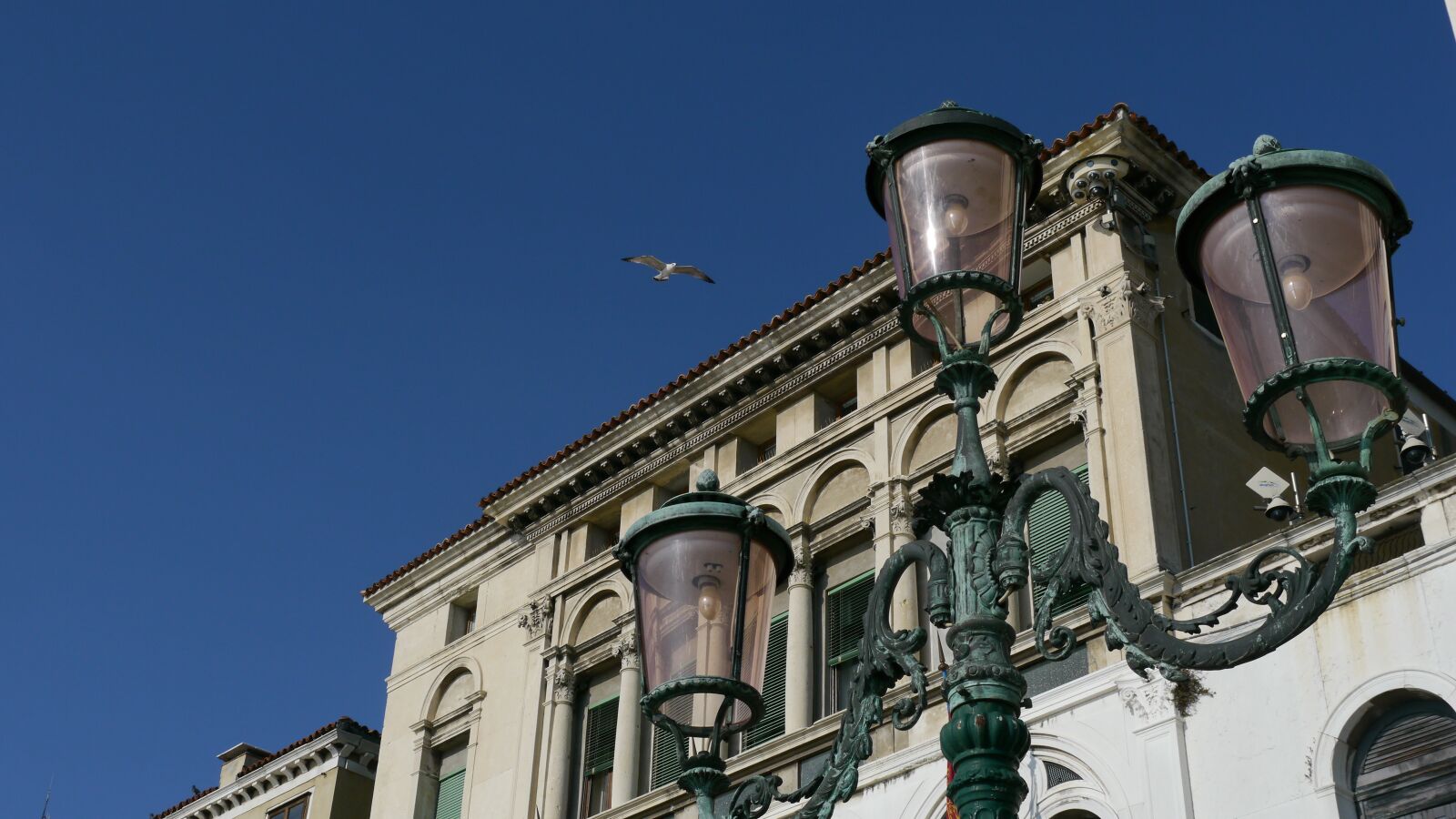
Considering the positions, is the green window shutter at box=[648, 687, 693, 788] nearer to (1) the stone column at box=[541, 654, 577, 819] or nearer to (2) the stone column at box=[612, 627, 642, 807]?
(2) the stone column at box=[612, 627, 642, 807]

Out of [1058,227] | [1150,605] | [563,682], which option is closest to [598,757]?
[563,682]

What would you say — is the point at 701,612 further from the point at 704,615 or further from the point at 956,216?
the point at 956,216

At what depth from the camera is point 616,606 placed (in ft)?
73.4

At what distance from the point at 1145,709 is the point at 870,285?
Result: 6964 mm

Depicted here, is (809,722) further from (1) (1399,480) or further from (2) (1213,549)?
(1) (1399,480)

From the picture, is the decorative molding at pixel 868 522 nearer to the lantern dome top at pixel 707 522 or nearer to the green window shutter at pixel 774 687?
the green window shutter at pixel 774 687

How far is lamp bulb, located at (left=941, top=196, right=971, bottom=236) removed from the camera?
7234 mm

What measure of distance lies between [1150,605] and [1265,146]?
1.79 m

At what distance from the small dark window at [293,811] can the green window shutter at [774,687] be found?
11.9 m

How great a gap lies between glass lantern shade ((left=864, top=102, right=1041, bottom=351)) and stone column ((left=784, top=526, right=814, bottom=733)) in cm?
1166

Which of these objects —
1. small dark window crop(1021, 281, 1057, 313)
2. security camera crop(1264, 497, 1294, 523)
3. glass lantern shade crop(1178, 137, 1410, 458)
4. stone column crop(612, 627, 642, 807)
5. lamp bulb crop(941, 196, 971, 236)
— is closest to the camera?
glass lantern shade crop(1178, 137, 1410, 458)

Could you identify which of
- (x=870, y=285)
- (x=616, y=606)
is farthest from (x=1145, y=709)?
(x=616, y=606)

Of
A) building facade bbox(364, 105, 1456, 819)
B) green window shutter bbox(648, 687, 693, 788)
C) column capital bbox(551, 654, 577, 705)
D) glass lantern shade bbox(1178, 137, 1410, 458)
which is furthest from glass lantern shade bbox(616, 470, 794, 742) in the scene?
column capital bbox(551, 654, 577, 705)

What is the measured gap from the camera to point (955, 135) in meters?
7.45
